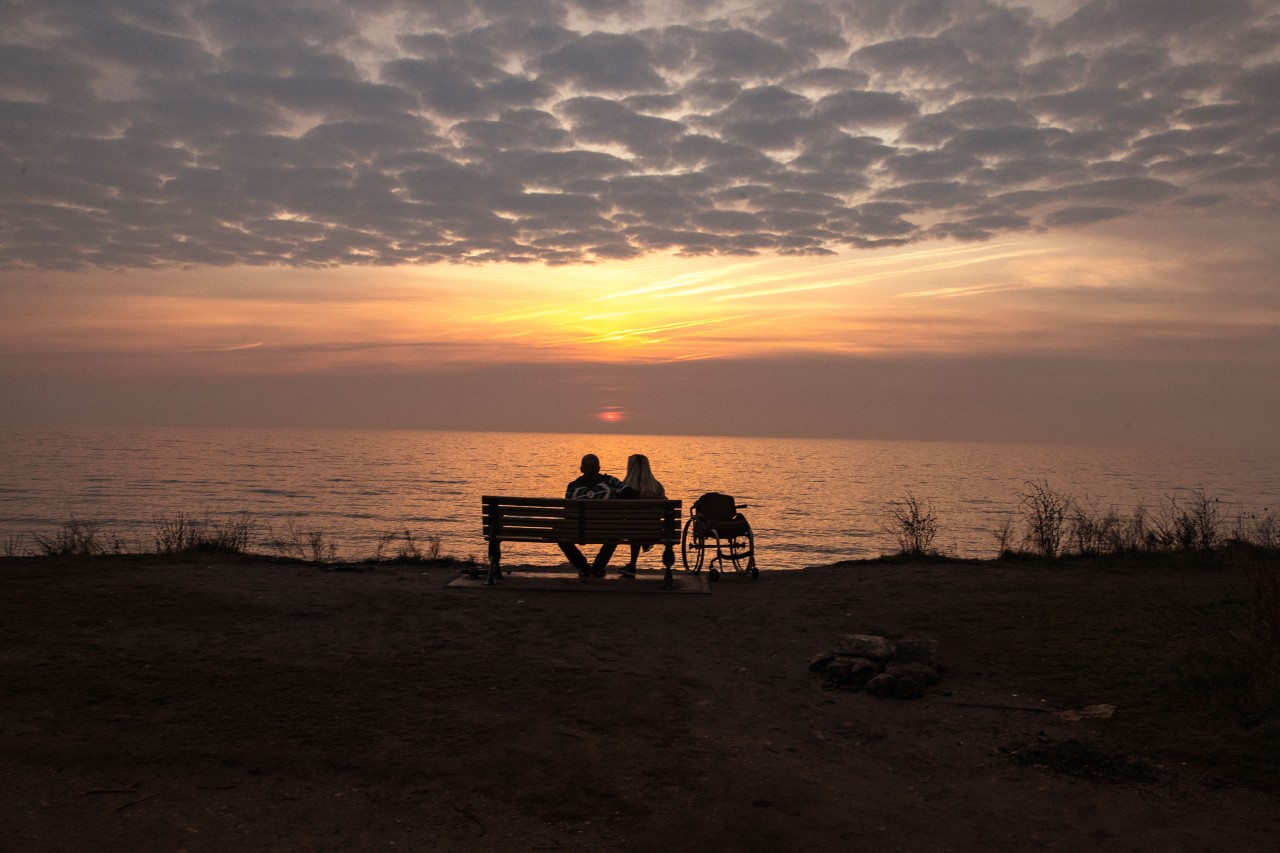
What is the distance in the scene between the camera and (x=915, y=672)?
21.6 ft

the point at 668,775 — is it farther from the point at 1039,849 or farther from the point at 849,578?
the point at 849,578

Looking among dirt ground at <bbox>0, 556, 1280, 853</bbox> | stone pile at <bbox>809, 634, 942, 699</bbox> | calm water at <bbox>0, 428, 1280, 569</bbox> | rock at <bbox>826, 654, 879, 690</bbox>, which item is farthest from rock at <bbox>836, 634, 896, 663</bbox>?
calm water at <bbox>0, 428, 1280, 569</bbox>

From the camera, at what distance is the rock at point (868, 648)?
702 centimetres

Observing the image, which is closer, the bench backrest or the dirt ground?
the dirt ground

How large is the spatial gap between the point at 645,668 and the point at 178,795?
3532mm

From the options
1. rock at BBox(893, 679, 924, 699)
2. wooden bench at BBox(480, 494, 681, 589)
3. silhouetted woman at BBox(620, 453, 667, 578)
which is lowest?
rock at BBox(893, 679, 924, 699)

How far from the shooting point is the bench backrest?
34.7 ft

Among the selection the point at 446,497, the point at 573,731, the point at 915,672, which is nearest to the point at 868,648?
the point at 915,672

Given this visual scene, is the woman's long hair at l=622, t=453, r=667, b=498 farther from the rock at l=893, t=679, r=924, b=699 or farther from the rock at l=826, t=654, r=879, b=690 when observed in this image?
the rock at l=893, t=679, r=924, b=699

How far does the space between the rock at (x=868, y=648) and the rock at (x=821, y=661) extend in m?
0.07

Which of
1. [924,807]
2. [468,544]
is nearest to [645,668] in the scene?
[924,807]

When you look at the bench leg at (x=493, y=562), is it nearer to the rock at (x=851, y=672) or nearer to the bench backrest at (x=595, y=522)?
the bench backrest at (x=595, y=522)

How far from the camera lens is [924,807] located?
4.53 metres

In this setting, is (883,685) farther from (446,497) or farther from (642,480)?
(446,497)
